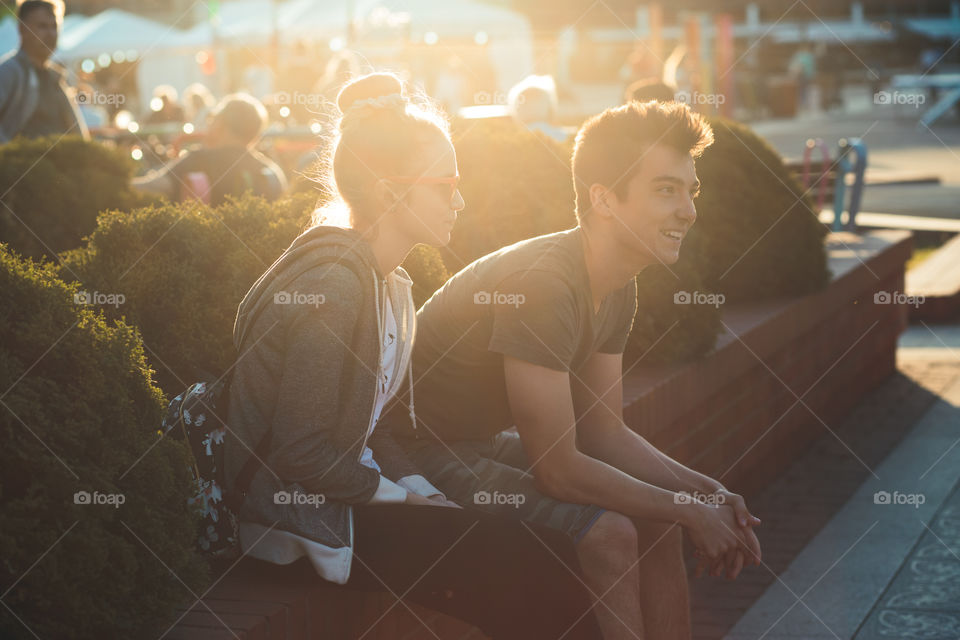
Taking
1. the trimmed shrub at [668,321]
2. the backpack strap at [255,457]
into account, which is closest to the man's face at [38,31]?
the trimmed shrub at [668,321]

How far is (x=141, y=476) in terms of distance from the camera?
2541 millimetres

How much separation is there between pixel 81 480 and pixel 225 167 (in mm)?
5520

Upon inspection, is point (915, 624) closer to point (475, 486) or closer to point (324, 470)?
point (475, 486)

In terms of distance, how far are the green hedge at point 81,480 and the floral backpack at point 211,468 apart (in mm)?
134

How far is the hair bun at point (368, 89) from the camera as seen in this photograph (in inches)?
121

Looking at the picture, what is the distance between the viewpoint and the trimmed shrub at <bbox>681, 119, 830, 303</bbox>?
248 inches

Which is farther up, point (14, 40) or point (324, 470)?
point (324, 470)

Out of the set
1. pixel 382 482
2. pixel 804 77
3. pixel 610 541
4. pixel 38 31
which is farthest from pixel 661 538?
pixel 804 77

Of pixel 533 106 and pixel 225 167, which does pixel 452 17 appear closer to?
pixel 533 106

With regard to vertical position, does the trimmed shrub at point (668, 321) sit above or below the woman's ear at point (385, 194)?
below

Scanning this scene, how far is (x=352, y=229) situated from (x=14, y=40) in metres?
22.5

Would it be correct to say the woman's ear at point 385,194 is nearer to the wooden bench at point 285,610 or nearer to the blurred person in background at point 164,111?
the wooden bench at point 285,610

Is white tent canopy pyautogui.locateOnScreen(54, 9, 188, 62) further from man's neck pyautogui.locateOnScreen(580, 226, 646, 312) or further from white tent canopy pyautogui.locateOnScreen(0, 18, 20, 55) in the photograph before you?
man's neck pyautogui.locateOnScreen(580, 226, 646, 312)

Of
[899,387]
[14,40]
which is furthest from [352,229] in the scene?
[14,40]
